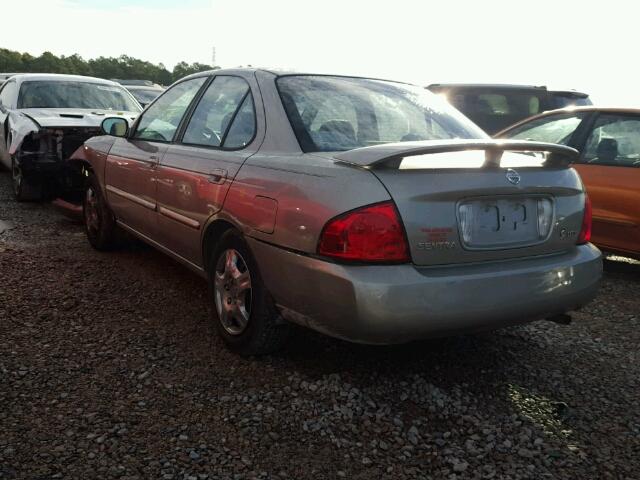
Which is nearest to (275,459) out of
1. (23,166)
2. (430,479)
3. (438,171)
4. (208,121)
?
(430,479)

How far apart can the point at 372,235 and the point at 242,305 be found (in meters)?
1.01

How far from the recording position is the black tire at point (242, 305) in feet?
10.3

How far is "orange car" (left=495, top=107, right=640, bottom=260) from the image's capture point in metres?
5.11

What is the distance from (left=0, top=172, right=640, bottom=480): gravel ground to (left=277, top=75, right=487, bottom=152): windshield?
1118 mm

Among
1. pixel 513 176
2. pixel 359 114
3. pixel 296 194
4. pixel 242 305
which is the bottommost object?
pixel 242 305

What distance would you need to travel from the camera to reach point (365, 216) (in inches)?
103

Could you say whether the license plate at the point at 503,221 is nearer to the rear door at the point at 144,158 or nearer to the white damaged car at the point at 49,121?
the rear door at the point at 144,158

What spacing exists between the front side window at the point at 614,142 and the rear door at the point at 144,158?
3.35m

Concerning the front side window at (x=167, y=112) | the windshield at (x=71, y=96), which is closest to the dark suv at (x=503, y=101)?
the windshield at (x=71, y=96)

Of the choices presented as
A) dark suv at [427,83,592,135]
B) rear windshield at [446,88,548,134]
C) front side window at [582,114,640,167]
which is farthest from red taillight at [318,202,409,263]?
rear windshield at [446,88,548,134]

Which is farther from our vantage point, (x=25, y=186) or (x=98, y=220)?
(x=25, y=186)

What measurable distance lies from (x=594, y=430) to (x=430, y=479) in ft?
2.86

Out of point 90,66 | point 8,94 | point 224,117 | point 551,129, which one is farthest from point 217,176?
point 90,66

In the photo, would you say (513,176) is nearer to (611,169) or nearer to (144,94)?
(611,169)
